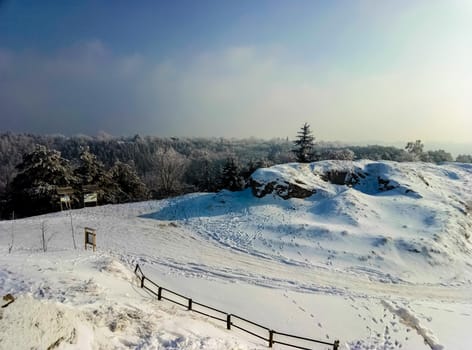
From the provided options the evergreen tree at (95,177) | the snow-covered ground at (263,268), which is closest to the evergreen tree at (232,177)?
the snow-covered ground at (263,268)

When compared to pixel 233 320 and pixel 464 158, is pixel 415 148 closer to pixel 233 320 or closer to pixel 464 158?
pixel 464 158

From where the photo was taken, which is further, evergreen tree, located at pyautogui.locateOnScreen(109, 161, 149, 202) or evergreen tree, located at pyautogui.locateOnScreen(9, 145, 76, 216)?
evergreen tree, located at pyautogui.locateOnScreen(109, 161, 149, 202)

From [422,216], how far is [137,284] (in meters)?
22.0

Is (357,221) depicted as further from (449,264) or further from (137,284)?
(137,284)

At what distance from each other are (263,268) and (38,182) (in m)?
26.5

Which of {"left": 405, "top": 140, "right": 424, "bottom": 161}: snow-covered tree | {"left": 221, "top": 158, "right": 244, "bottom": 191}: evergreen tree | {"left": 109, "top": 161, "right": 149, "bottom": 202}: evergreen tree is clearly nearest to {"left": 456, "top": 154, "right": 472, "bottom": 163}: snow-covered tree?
{"left": 405, "top": 140, "right": 424, "bottom": 161}: snow-covered tree

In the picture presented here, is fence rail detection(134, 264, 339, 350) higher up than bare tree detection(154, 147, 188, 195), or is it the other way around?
bare tree detection(154, 147, 188, 195)

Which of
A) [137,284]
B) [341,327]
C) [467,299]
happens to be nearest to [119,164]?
[137,284]

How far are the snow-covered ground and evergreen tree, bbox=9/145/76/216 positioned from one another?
22.3 ft

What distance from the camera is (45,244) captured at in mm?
19953

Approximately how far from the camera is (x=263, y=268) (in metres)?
17.8

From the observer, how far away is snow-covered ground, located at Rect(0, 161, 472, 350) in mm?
9102

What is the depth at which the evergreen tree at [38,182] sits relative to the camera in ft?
104

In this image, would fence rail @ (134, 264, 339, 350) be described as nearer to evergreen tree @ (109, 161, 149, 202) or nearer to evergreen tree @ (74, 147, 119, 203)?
evergreen tree @ (74, 147, 119, 203)
